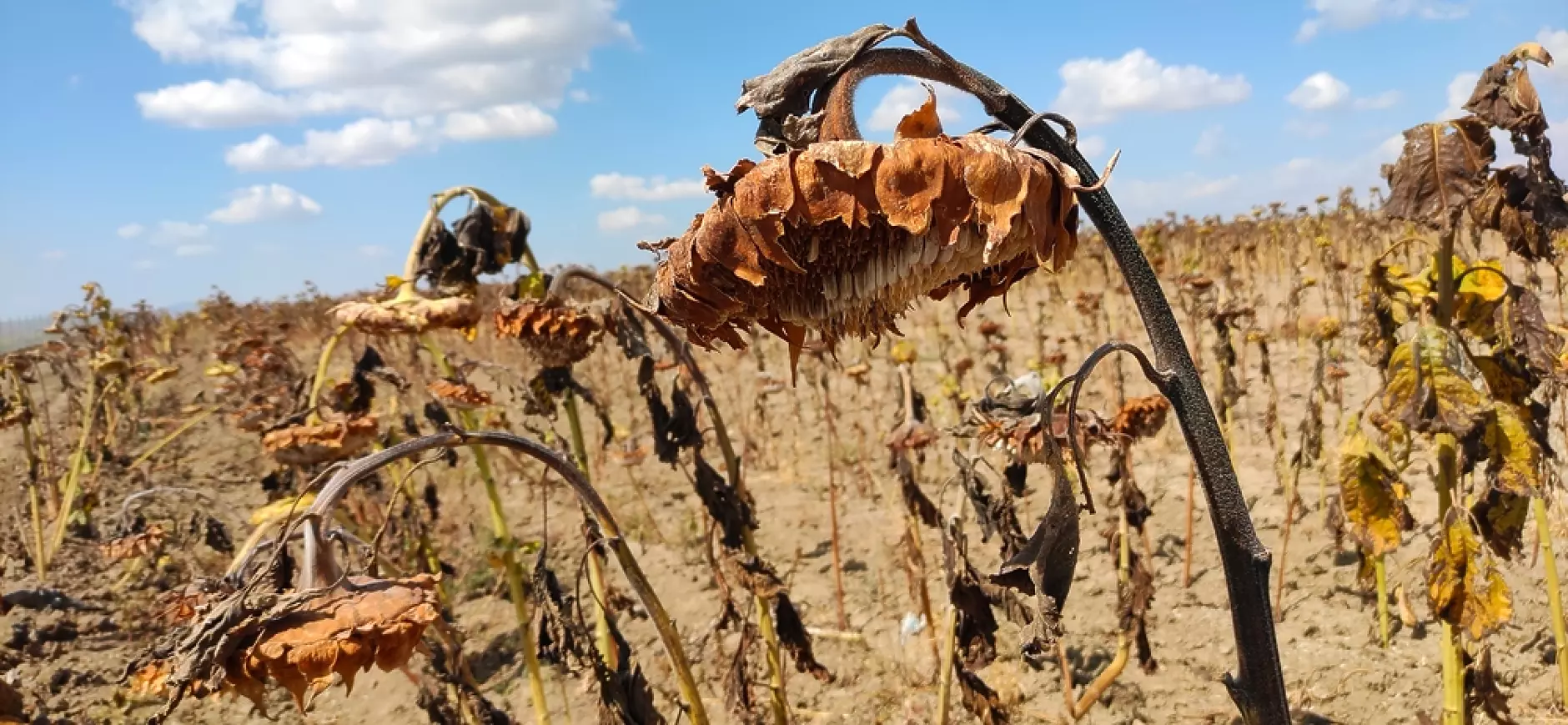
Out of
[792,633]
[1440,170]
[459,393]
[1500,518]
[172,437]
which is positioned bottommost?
[792,633]

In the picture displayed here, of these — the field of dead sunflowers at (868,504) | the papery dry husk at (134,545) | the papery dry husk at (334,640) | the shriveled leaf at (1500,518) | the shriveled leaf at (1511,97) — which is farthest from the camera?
the papery dry husk at (134,545)

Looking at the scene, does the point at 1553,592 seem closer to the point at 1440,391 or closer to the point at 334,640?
the point at 1440,391

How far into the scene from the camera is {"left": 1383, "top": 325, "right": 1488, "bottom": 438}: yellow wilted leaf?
1933 millimetres

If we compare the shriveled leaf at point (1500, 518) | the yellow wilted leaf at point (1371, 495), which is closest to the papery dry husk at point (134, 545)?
the yellow wilted leaf at point (1371, 495)

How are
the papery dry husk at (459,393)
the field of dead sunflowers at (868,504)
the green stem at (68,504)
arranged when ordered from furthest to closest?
the green stem at (68,504), the papery dry husk at (459,393), the field of dead sunflowers at (868,504)

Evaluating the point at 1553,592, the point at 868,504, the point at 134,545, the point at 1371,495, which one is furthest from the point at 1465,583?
the point at 134,545

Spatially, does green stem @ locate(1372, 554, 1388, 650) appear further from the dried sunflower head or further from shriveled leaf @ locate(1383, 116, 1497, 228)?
the dried sunflower head

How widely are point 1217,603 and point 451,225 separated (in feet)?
11.6

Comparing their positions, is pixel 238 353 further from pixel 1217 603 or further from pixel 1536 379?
pixel 1536 379

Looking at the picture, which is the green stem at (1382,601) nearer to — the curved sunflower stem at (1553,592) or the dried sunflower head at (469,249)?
the curved sunflower stem at (1553,592)

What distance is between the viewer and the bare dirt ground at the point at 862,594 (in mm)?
3406

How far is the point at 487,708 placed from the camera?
96.3 inches

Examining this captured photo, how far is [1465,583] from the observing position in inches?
80.7

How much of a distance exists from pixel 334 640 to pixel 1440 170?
216cm
